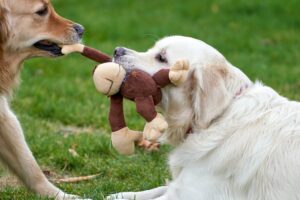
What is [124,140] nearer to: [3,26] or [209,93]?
[209,93]

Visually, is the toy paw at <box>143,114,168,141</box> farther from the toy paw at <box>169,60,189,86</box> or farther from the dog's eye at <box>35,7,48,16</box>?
the dog's eye at <box>35,7,48,16</box>

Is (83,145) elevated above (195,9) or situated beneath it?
elevated above

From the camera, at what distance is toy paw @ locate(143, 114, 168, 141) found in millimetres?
4562

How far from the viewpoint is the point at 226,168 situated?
182 inches

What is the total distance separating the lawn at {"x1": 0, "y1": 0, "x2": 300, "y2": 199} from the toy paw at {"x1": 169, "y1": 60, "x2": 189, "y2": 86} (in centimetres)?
113

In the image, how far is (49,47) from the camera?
5.67 m

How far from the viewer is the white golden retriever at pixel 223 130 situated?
4.54 m

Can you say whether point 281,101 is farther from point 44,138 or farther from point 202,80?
point 44,138

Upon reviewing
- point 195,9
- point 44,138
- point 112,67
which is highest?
point 112,67

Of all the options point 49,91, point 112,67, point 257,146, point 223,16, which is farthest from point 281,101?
point 223,16

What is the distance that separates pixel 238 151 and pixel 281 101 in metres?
0.48

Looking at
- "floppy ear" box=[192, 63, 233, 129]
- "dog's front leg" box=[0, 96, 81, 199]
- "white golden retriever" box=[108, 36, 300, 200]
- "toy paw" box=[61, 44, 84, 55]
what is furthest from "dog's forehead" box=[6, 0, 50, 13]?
"floppy ear" box=[192, 63, 233, 129]

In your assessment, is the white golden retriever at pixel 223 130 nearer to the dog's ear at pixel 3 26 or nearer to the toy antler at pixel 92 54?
the toy antler at pixel 92 54

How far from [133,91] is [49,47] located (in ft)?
4.15
